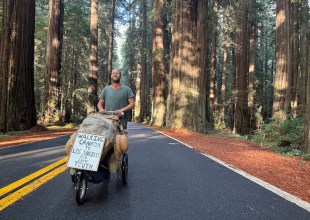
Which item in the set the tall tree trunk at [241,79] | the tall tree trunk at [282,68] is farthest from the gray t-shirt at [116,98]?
the tall tree trunk at [241,79]

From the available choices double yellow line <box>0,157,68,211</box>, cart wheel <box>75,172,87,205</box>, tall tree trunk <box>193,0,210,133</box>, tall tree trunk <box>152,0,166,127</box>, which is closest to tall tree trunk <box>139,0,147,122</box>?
tall tree trunk <box>152,0,166,127</box>

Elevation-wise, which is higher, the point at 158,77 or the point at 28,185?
the point at 158,77

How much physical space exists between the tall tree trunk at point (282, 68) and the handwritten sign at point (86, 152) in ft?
43.6

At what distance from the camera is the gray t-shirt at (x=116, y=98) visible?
5.93m

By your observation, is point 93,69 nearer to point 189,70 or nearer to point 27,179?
point 189,70

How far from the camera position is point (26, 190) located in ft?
15.8

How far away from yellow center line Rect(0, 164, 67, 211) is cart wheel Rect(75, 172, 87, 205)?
2.70 feet

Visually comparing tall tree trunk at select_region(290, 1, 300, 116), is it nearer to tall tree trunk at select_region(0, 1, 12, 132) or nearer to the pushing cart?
tall tree trunk at select_region(0, 1, 12, 132)

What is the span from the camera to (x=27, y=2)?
16.2 meters

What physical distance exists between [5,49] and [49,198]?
12.3 meters

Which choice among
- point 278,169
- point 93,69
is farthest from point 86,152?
point 93,69

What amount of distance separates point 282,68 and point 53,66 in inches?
539

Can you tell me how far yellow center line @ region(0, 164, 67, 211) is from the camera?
418cm

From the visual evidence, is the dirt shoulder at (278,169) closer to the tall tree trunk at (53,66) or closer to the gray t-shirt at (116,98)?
the gray t-shirt at (116,98)
